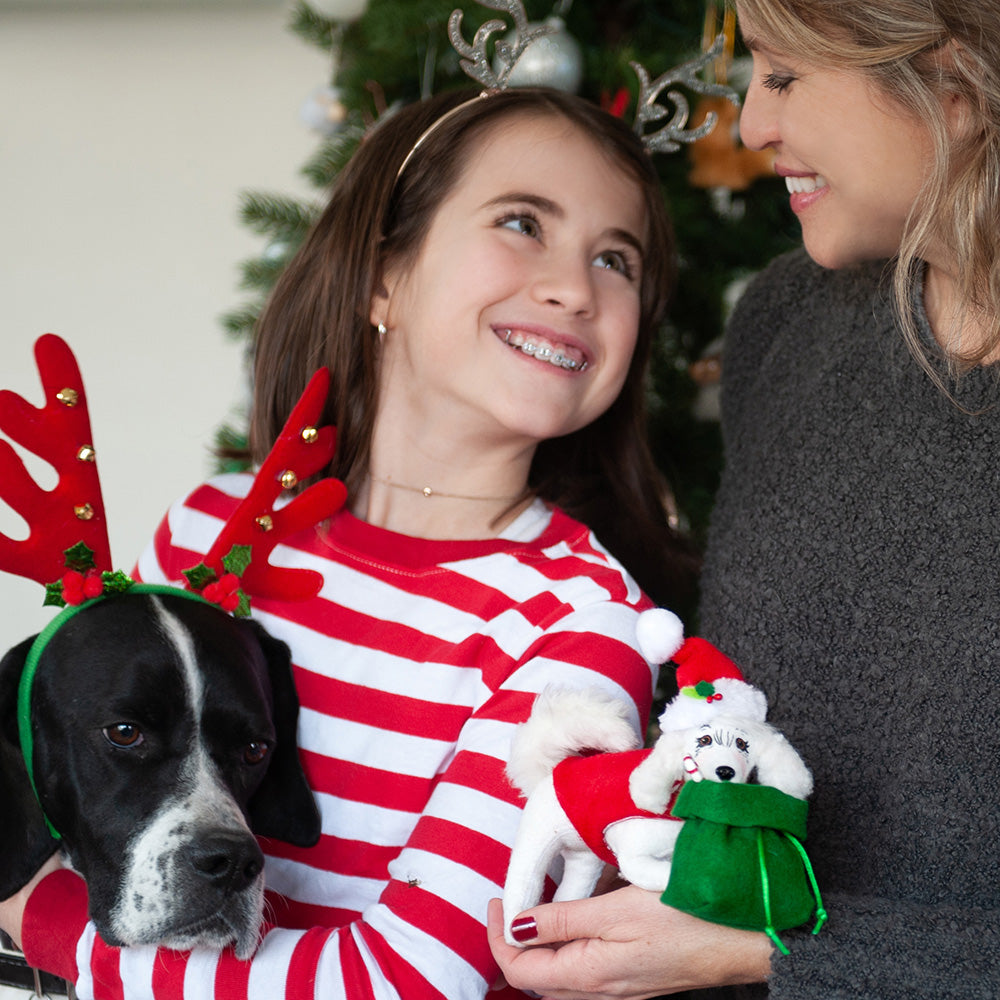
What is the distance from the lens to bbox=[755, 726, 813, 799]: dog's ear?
0.83 meters

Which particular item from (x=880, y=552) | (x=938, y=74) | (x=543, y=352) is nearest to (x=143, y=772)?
(x=543, y=352)

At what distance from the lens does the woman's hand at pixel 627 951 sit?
91cm

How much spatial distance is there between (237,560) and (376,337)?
46 cm

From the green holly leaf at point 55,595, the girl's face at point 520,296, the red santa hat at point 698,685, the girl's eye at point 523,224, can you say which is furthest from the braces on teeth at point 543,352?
the green holly leaf at point 55,595

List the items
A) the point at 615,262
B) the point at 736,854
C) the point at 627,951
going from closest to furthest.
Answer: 1. the point at 736,854
2. the point at 627,951
3. the point at 615,262

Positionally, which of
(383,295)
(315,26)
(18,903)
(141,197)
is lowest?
(18,903)

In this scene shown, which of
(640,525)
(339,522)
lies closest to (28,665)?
(339,522)

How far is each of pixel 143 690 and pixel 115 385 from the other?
2.17 metres

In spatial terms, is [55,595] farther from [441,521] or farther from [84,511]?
[441,521]

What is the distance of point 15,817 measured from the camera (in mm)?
1025

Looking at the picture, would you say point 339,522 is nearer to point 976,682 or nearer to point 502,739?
point 502,739

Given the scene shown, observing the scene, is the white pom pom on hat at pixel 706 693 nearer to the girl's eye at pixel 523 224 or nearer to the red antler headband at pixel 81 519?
the red antler headband at pixel 81 519

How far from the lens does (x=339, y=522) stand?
1.38m

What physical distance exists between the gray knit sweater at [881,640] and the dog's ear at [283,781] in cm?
50
